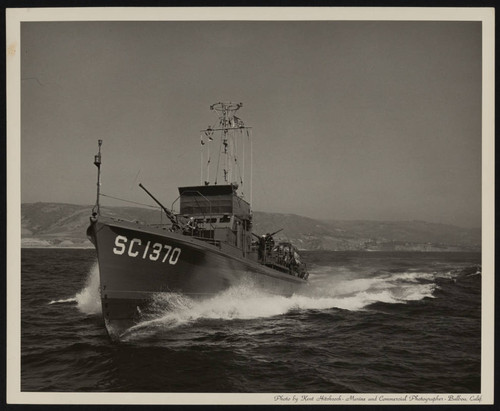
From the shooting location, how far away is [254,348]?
13.8 meters

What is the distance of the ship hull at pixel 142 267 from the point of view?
44.4ft

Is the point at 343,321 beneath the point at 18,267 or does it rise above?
beneath

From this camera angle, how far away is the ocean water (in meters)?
11.2

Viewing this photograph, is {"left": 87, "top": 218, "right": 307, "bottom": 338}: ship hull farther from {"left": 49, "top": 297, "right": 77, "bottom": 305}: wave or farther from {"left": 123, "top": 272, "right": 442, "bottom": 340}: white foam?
{"left": 49, "top": 297, "right": 77, "bottom": 305}: wave

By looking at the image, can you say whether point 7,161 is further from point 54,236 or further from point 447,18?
point 54,236

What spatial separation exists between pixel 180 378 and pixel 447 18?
38.4ft

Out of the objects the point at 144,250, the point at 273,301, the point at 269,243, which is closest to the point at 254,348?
the point at 144,250

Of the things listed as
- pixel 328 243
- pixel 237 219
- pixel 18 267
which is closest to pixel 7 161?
pixel 18 267

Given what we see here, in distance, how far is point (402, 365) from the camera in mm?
12562

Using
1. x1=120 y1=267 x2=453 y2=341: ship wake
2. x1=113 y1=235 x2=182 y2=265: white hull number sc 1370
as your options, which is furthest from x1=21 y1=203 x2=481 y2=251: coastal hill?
x1=113 y1=235 x2=182 y2=265: white hull number sc 1370

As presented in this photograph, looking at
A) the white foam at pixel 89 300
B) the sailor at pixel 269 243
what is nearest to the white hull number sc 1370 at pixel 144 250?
the white foam at pixel 89 300

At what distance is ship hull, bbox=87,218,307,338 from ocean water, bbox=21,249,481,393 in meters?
0.53

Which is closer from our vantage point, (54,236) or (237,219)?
(237,219)

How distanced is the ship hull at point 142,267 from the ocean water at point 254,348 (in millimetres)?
534
